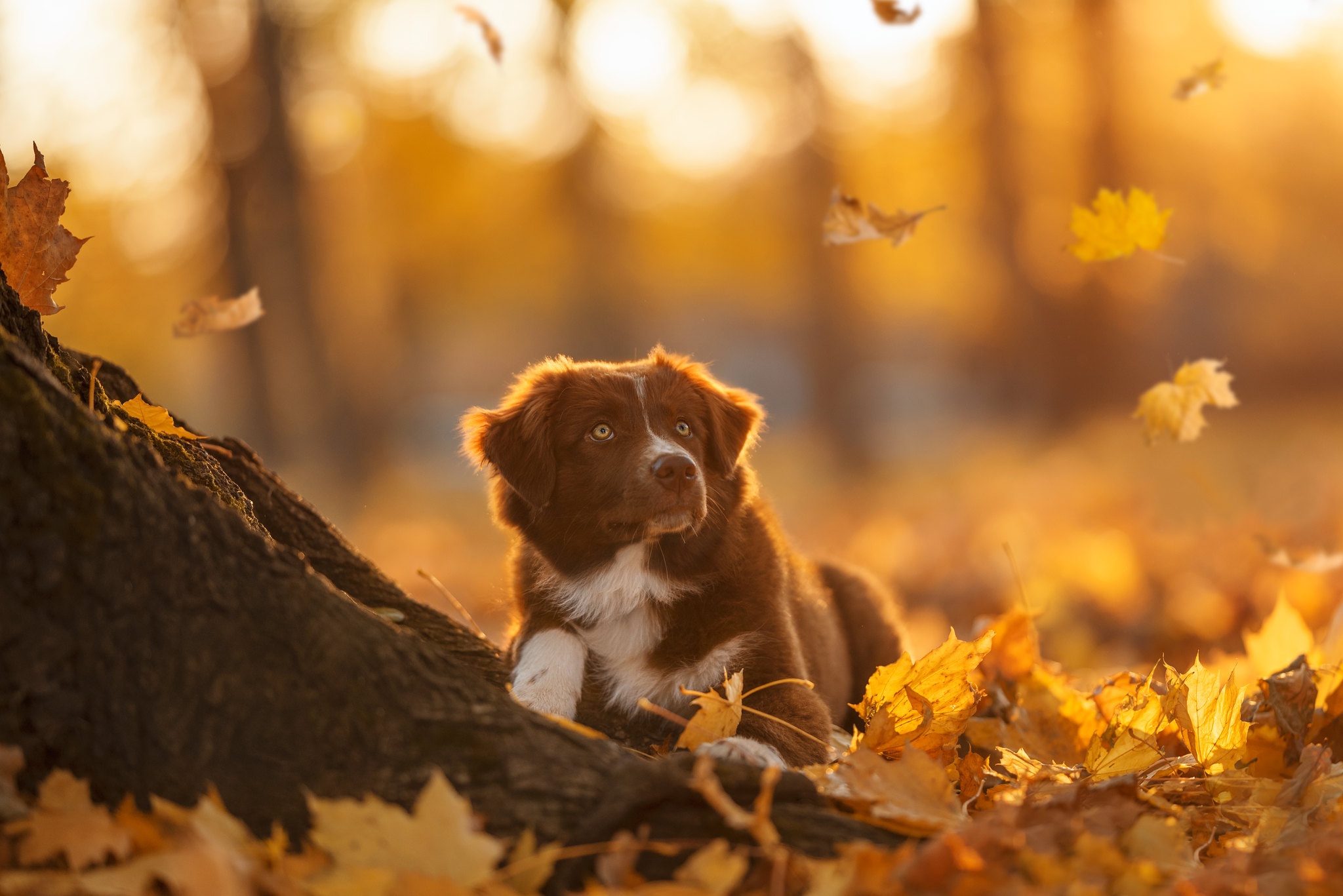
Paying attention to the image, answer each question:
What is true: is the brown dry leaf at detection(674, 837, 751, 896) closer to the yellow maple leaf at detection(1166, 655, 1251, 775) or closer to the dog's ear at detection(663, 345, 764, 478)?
the yellow maple leaf at detection(1166, 655, 1251, 775)

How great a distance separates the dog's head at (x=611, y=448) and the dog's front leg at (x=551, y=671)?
0.36 metres

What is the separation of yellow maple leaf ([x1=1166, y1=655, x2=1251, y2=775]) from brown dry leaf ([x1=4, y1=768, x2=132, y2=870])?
258cm

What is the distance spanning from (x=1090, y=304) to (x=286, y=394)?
1455 cm

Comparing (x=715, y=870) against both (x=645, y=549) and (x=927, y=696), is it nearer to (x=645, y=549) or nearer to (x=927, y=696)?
(x=927, y=696)

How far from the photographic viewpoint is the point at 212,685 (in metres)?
2.19

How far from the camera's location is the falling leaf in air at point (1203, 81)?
3.46 metres

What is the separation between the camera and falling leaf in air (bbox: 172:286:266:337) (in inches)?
137

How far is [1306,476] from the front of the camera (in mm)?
10984

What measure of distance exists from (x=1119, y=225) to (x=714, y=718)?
191cm

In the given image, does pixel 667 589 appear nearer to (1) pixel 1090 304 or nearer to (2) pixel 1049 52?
(1) pixel 1090 304

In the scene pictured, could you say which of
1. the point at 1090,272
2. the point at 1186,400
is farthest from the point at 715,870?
the point at 1090,272

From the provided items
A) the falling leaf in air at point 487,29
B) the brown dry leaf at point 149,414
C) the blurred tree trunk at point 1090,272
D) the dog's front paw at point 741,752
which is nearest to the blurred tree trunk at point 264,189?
the blurred tree trunk at point 1090,272

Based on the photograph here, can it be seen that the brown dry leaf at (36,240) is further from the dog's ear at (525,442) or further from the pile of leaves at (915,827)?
the dog's ear at (525,442)

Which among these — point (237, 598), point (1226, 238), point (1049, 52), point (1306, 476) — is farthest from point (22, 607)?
point (1226, 238)
